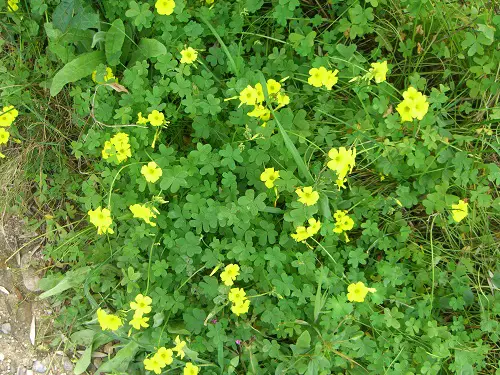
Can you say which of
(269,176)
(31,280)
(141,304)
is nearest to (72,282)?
(31,280)

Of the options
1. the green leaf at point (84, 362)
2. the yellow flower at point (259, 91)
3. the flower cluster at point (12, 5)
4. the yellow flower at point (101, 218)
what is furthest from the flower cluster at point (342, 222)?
the flower cluster at point (12, 5)

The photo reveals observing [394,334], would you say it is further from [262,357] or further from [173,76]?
[173,76]

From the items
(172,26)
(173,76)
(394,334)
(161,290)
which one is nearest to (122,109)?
(173,76)

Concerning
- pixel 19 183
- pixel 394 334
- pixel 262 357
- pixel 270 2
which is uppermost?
pixel 270 2

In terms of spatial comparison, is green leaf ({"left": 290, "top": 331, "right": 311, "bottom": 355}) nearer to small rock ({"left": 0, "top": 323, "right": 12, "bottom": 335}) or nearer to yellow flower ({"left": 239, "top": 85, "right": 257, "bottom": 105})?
yellow flower ({"left": 239, "top": 85, "right": 257, "bottom": 105})

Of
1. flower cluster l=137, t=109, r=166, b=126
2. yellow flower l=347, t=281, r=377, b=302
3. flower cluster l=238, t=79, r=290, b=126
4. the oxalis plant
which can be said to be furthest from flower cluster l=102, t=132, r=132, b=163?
yellow flower l=347, t=281, r=377, b=302
